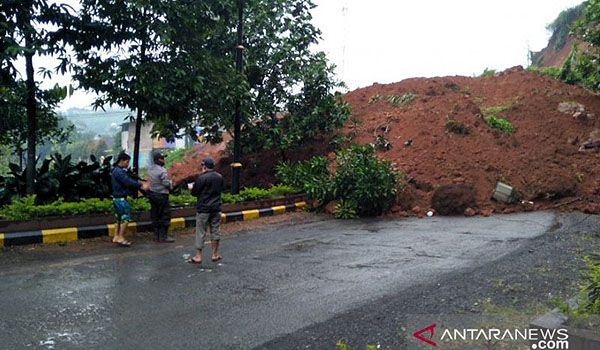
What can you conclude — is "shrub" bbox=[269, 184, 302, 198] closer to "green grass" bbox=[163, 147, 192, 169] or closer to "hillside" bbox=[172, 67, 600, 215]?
"hillside" bbox=[172, 67, 600, 215]

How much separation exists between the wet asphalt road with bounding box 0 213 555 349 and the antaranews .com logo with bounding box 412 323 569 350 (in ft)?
3.15

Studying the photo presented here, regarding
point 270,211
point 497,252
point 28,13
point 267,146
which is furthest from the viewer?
point 267,146

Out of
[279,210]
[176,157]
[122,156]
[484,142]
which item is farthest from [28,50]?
[176,157]

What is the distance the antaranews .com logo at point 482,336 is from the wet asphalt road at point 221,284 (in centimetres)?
96

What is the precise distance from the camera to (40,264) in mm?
6871

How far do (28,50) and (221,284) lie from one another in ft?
15.9

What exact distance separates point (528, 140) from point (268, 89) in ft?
29.5

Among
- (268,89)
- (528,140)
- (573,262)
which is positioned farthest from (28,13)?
(528,140)

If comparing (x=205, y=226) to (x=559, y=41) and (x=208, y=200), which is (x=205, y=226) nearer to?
(x=208, y=200)

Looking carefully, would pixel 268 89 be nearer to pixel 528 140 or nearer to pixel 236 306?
pixel 528 140

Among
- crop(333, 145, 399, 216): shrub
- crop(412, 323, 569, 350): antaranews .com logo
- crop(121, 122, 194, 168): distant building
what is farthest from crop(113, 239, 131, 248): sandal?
crop(121, 122, 194, 168): distant building

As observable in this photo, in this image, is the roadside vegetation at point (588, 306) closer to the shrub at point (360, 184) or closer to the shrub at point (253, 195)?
the shrub at point (360, 184)

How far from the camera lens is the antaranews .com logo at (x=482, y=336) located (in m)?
3.57

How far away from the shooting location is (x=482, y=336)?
4020 millimetres
